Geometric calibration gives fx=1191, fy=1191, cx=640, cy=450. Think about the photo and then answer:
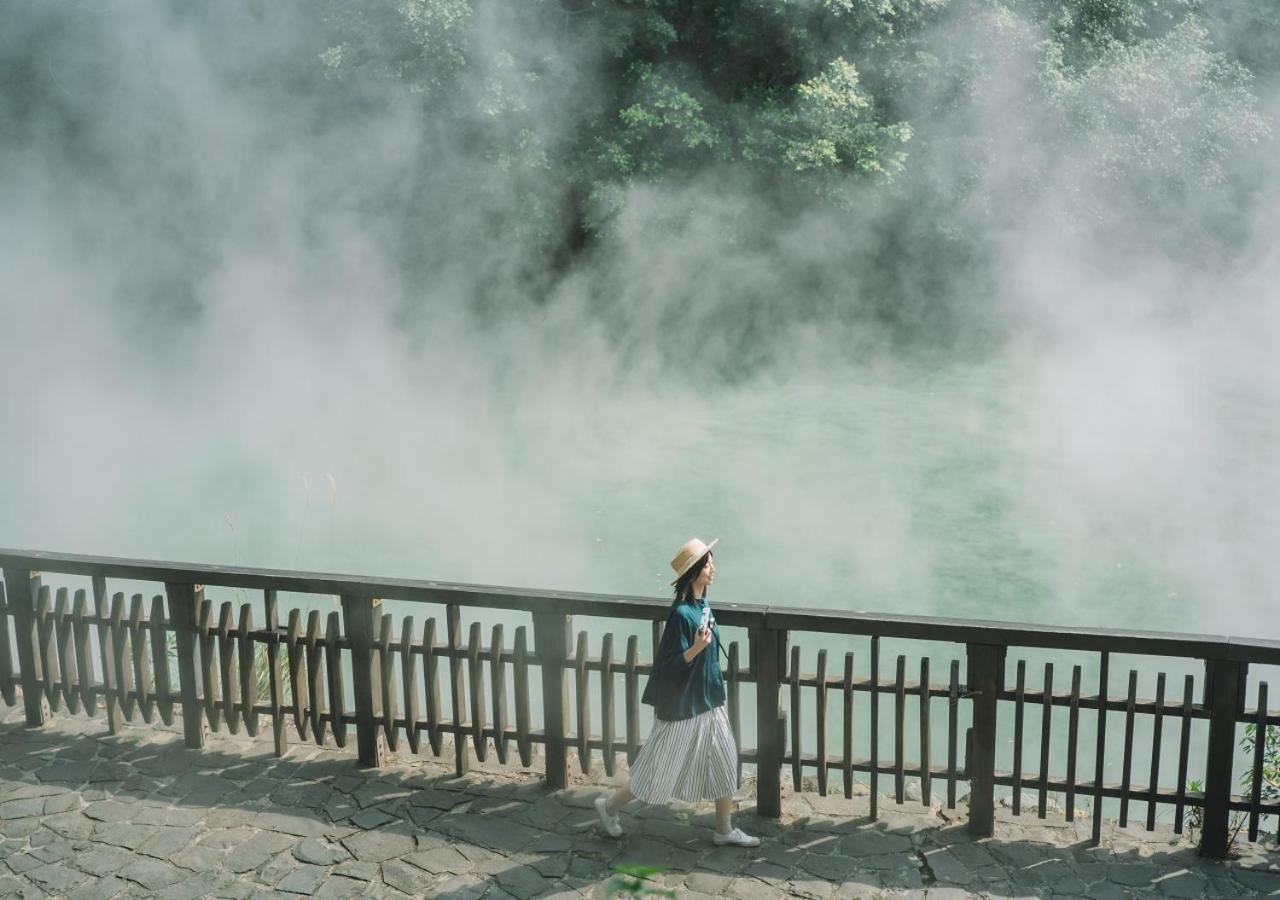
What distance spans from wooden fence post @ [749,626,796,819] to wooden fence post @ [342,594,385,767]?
1.60 metres

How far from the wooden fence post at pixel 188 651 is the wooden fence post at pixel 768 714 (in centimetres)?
244

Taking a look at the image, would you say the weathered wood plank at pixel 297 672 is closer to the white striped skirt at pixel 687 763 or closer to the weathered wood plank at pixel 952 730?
the white striped skirt at pixel 687 763

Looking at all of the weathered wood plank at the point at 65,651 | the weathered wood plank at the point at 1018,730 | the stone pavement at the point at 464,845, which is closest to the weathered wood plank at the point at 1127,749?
the stone pavement at the point at 464,845

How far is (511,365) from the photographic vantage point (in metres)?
16.7

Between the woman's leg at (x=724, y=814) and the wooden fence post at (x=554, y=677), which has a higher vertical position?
the wooden fence post at (x=554, y=677)

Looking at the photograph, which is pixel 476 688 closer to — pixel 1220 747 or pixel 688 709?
pixel 688 709

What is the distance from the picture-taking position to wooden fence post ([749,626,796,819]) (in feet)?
15.0

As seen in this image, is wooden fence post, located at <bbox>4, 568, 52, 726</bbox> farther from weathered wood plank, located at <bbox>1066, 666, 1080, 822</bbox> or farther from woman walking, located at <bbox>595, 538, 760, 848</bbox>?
weathered wood plank, located at <bbox>1066, 666, 1080, 822</bbox>

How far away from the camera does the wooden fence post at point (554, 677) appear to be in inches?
188

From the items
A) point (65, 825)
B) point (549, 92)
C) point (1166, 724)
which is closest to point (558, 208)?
point (549, 92)

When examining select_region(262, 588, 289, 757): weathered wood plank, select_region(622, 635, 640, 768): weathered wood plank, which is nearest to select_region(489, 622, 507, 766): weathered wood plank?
select_region(622, 635, 640, 768): weathered wood plank

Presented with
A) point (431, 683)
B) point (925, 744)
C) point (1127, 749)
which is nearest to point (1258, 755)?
point (1127, 749)

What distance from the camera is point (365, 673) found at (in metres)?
5.03

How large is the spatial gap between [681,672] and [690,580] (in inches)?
13.0
